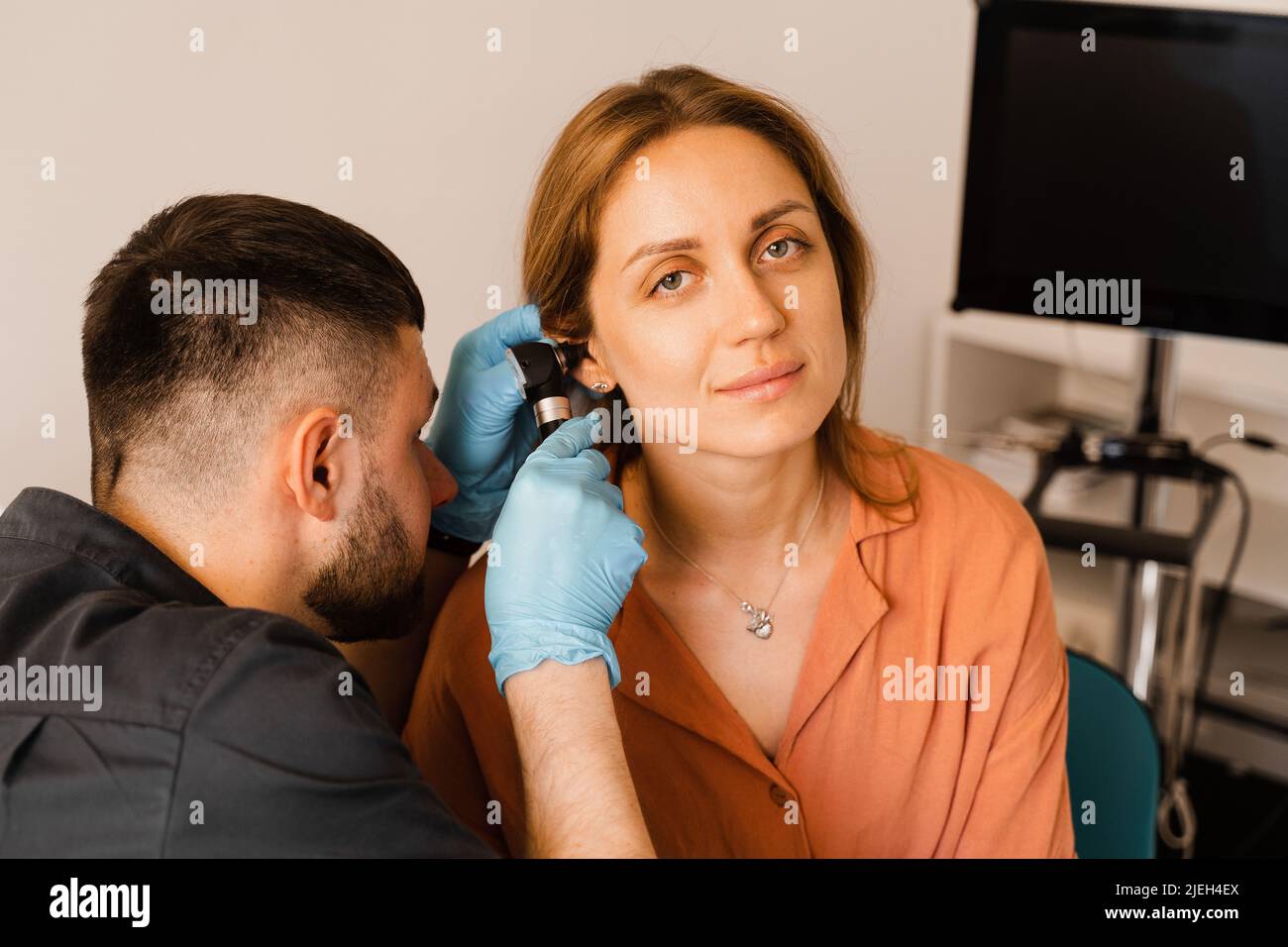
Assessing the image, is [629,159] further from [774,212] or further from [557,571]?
[557,571]

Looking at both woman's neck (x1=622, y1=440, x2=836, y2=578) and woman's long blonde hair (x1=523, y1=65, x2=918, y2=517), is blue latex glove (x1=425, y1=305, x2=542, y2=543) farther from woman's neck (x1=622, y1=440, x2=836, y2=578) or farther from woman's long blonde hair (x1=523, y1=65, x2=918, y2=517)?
woman's neck (x1=622, y1=440, x2=836, y2=578)

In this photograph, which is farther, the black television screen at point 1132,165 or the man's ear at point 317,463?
the black television screen at point 1132,165

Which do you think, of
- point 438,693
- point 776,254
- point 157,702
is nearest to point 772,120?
point 776,254

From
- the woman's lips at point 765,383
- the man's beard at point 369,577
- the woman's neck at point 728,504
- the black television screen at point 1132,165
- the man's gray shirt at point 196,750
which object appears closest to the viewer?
the man's gray shirt at point 196,750

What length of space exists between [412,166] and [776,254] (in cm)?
68

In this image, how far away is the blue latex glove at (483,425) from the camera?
143 centimetres

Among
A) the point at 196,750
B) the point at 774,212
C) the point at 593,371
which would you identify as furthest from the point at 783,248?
the point at 196,750

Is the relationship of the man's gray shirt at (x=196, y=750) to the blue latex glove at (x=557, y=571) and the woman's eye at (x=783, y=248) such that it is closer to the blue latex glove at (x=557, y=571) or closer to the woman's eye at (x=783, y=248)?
the blue latex glove at (x=557, y=571)

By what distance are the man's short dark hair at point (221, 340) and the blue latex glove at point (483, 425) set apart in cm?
27

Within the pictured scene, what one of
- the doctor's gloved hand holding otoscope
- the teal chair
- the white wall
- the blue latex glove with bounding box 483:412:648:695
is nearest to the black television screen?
the white wall

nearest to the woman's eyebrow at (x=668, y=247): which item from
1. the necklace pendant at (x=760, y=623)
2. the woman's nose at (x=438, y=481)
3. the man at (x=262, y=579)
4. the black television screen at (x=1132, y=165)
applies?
the man at (x=262, y=579)

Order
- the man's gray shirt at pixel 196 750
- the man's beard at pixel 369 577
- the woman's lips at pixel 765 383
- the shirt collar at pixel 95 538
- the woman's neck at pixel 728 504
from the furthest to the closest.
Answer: the woman's neck at pixel 728 504 < the woman's lips at pixel 765 383 < the man's beard at pixel 369 577 < the shirt collar at pixel 95 538 < the man's gray shirt at pixel 196 750

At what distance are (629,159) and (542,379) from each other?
27 centimetres

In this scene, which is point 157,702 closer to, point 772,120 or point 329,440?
point 329,440
